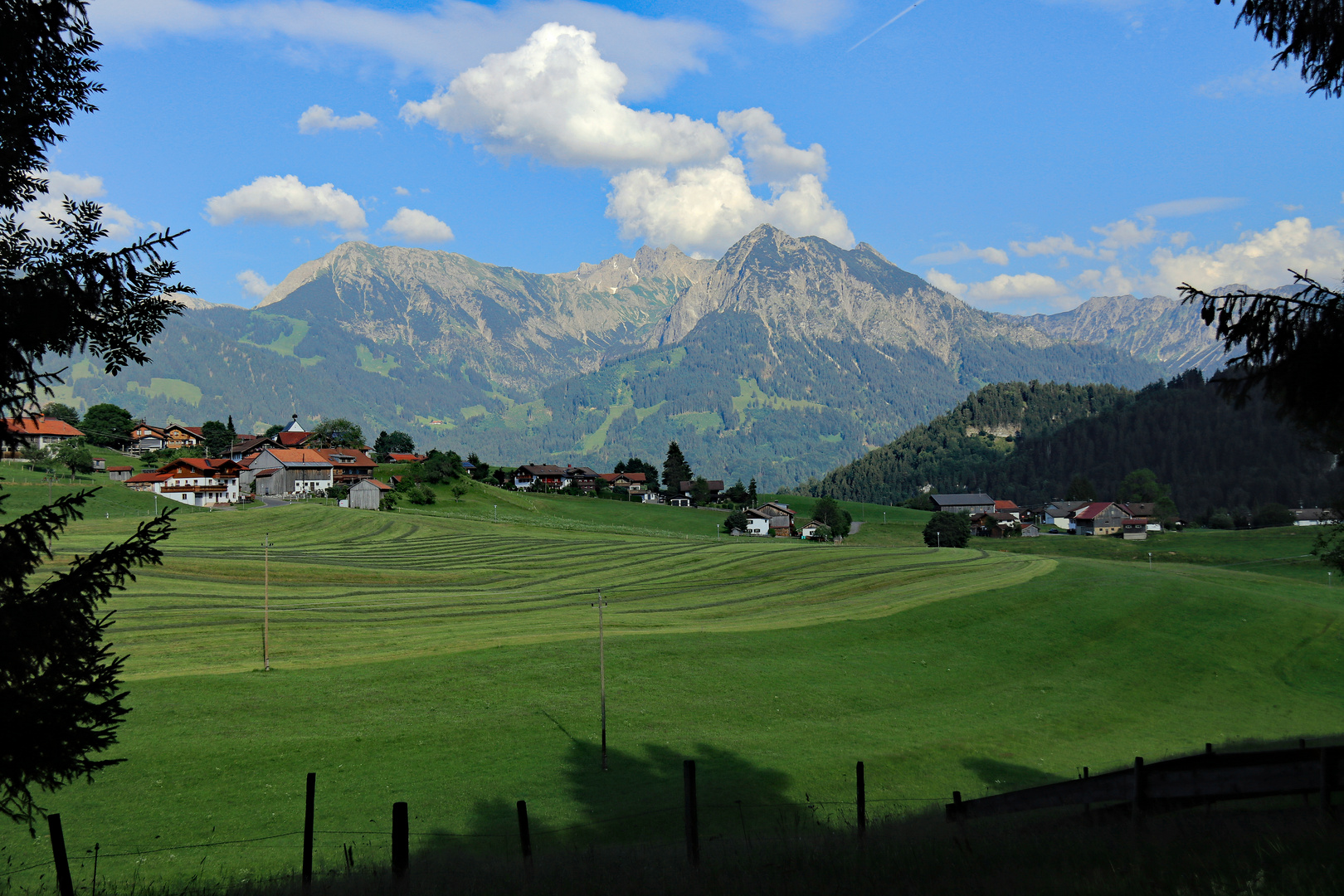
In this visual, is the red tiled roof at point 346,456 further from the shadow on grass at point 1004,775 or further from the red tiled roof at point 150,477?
the shadow on grass at point 1004,775

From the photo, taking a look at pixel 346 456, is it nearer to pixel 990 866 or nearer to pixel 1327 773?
pixel 990 866

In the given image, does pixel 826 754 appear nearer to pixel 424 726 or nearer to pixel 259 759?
pixel 424 726

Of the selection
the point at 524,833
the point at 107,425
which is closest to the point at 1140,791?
the point at 524,833

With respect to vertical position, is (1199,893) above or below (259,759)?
above

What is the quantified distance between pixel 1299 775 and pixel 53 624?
48.5 ft

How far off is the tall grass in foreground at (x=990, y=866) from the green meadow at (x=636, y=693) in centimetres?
731

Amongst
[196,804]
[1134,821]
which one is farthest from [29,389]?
[196,804]

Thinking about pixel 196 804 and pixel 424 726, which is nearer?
pixel 196 804

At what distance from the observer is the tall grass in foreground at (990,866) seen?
841 cm

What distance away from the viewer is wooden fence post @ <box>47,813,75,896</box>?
34.0 ft

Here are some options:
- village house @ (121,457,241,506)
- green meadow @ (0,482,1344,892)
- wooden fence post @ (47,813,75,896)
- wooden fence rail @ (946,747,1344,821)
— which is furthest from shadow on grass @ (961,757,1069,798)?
village house @ (121,457,241,506)

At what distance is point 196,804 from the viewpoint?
940 inches

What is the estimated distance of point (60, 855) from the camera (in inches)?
435

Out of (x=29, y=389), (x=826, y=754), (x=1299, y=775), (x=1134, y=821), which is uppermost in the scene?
(x=29, y=389)
